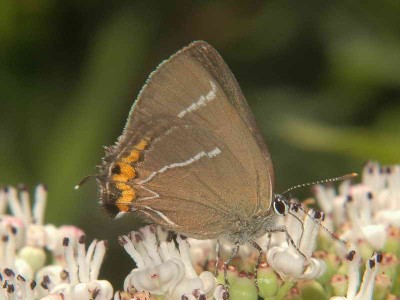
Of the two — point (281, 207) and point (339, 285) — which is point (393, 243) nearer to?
point (339, 285)

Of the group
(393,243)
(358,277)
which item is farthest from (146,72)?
(358,277)

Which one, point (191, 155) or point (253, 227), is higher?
point (191, 155)

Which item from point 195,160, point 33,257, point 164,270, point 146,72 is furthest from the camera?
point 146,72

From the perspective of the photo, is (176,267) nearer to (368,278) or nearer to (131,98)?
(368,278)

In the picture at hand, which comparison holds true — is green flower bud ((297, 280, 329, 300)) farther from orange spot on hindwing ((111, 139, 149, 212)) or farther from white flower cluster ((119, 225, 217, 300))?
orange spot on hindwing ((111, 139, 149, 212))

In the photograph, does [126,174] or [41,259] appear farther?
[41,259]

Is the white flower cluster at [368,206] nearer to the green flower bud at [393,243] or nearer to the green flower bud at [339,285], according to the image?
the green flower bud at [393,243]

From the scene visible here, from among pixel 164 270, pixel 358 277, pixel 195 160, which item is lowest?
pixel 164 270
